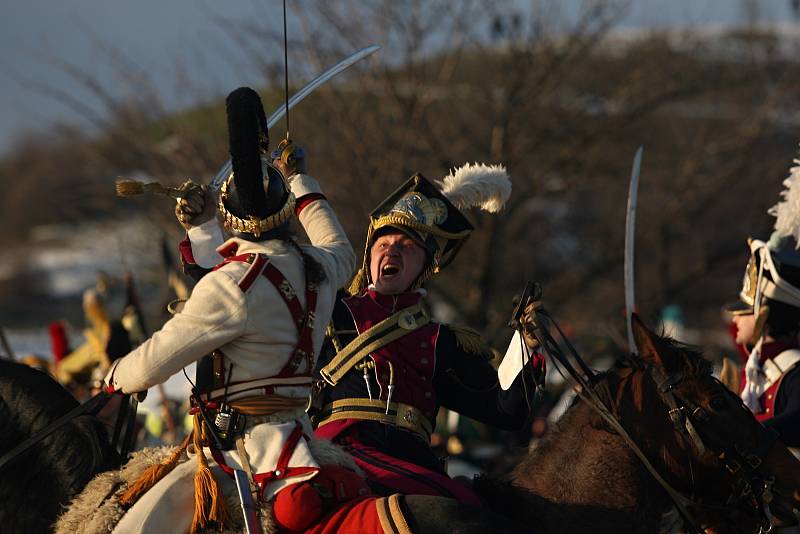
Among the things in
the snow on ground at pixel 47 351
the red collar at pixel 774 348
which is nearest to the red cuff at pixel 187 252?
the red collar at pixel 774 348

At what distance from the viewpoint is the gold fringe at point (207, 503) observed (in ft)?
14.1

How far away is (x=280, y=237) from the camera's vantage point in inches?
174

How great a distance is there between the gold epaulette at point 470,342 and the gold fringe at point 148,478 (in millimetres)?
1587

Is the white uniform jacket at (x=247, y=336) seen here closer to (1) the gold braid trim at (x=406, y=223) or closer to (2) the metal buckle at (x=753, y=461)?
(1) the gold braid trim at (x=406, y=223)

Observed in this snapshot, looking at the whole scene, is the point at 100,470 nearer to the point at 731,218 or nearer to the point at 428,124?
the point at 428,124

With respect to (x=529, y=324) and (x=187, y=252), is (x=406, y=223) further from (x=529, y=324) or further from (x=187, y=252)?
(x=187, y=252)

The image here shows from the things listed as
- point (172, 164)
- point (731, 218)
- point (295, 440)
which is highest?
point (172, 164)

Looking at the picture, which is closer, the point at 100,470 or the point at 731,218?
the point at 100,470

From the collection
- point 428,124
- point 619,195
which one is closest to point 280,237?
point 428,124

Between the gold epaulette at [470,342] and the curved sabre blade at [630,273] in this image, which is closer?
the curved sabre blade at [630,273]

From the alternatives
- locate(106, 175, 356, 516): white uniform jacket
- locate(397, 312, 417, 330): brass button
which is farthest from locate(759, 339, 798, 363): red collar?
locate(106, 175, 356, 516): white uniform jacket

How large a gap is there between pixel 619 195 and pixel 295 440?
14484mm

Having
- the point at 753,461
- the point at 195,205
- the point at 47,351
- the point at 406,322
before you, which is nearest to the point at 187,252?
the point at 195,205

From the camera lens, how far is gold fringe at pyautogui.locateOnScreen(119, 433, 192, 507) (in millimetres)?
4395
